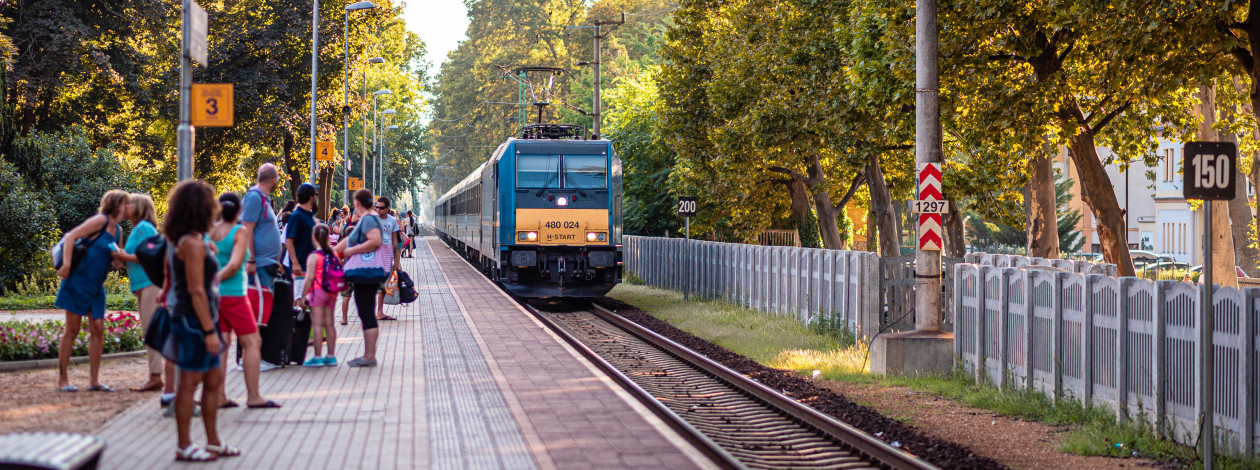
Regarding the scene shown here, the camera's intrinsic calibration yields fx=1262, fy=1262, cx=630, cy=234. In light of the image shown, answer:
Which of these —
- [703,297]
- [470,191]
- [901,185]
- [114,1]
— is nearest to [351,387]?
[703,297]

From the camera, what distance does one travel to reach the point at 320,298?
12422 millimetres

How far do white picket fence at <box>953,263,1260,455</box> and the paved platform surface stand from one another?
393 centimetres

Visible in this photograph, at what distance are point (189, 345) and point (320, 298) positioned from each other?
5.08 meters

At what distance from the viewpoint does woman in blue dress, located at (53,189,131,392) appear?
32.7 ft

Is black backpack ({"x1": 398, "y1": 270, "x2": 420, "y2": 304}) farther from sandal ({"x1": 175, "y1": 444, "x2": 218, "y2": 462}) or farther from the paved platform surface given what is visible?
sandal ({"x1": 175, "y1": 444, "x2": 218, "y2": 462})

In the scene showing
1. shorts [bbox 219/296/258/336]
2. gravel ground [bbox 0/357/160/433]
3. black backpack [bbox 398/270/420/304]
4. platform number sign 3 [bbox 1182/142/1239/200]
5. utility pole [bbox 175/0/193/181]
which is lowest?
gravel ground [bbox 0/357/160/433]

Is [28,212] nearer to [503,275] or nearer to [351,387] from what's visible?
[503,275]

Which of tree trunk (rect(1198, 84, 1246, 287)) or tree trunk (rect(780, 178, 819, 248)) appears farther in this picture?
tree trunk (rect(780, 178, 819, 248))

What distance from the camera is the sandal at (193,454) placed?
750 cm

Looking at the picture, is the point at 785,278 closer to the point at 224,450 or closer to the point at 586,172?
the point at 586,172

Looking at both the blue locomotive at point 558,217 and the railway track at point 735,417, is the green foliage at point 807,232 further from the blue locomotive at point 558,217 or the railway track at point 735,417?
the railway track at point 735,417

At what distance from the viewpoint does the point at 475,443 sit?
8.57 meters

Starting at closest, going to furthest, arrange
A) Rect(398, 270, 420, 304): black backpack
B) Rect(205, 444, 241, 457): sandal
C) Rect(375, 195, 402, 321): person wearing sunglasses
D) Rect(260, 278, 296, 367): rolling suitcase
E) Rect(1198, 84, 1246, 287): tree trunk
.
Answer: Rect(205, 444, 241, 457): sandal < Rect(260, 278, 296, 367): rolling suitcase < Rect(375, 195, 402, 321): person wearing sunglasses < Rect(398, 270, 420, 304): black backpack < Rect(1198, 84, 1246, 287): tree trunk

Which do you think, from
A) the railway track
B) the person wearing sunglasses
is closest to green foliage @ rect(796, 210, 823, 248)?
the person wearing sunglasses
